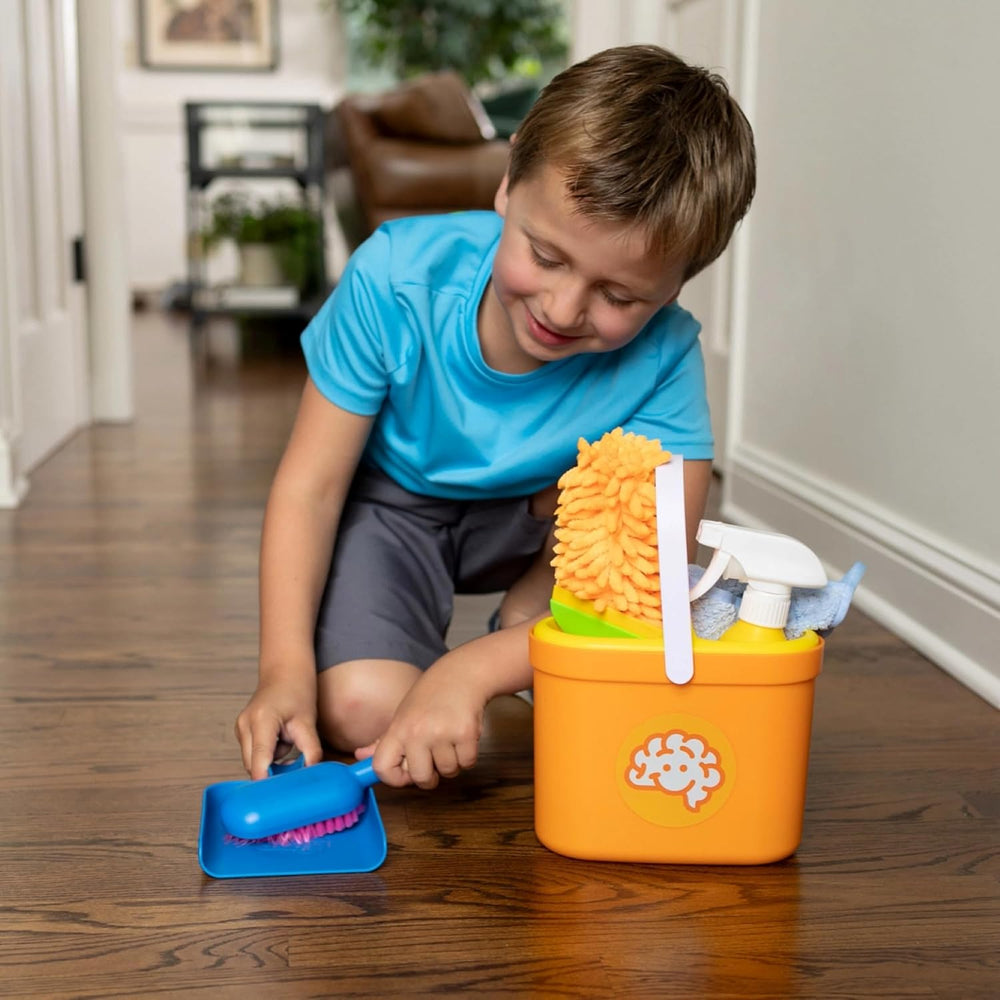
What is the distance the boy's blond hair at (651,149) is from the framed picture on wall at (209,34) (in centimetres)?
495

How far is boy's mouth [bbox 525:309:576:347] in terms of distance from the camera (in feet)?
2.79

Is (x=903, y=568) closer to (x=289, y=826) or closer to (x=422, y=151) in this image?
(x=289, y=826)

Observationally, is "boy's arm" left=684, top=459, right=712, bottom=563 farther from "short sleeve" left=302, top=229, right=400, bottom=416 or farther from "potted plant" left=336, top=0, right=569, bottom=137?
"potted plant" left=336, top=0, right=569, bottom=137

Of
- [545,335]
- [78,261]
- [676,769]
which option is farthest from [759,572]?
[78,261]

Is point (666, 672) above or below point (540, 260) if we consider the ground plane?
below

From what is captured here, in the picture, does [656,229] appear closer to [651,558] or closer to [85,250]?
[651,558]

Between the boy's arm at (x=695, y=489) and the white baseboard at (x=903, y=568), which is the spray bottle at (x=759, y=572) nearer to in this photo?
the boy's arm at (x=695, y=489)

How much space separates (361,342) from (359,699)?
10.5 inches

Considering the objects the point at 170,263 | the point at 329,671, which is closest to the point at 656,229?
the point at 329,671

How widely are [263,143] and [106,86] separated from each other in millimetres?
2745

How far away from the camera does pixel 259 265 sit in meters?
4.08

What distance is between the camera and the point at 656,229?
79 centimetres

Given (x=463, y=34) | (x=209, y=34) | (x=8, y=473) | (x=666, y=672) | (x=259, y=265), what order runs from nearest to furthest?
(x=666, y=672) < (x=8, y=473) < (x=259, y=265) < (x=463, y=34) < (x=209, y=34)

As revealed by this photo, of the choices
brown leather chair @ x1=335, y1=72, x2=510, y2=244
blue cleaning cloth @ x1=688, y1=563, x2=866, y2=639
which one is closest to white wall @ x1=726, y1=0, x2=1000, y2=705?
blue cleaning cloth @ x1=688, y1=563, x2=866, y2=639
